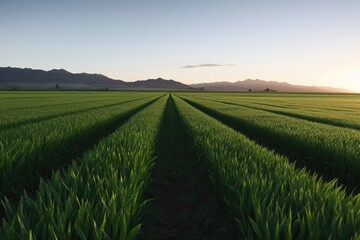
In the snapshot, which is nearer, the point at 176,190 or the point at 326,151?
the point at 176,190

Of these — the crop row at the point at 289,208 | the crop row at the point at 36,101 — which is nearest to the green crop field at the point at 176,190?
the crop row at the point at 289,208

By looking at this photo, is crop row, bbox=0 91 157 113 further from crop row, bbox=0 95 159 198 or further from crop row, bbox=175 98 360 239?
crop row, bbox=175 98 360 239

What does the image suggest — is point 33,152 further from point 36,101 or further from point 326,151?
point 36,101

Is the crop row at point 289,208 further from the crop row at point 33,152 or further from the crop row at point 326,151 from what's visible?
the crop row at point 33,152

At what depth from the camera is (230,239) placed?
4.20m

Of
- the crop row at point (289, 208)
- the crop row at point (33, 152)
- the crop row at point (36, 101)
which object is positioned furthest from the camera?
the crop row at point (36, 101)

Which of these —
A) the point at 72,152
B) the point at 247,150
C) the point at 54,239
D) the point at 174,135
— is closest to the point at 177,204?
the point at 247,150

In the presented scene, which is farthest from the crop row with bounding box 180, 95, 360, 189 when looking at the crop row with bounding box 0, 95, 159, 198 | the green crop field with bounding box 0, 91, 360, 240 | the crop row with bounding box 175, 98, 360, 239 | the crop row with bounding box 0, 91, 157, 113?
the crop row with bounding box 0, 91, 157, 113

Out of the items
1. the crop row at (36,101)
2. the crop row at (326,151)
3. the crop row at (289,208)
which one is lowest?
the crop row at (36,101)

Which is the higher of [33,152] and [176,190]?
[33,152]

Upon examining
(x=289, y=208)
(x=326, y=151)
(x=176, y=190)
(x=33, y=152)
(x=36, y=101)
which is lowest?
(x=36, y=101)

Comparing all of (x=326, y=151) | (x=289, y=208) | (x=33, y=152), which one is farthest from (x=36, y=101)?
(x=289, y=208)

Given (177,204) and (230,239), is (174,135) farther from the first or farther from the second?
(230,239)

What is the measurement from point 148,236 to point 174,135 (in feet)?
33.6
